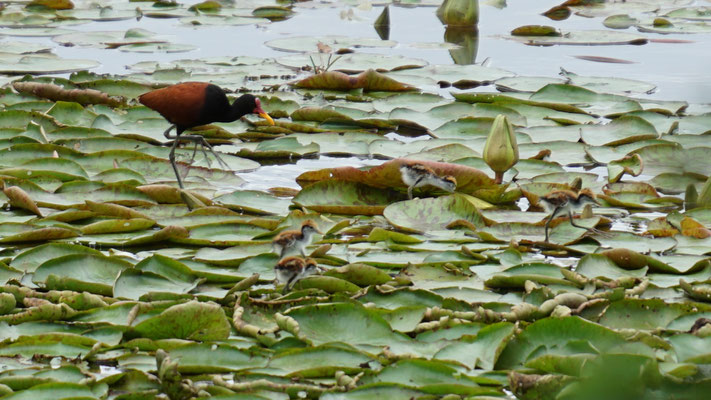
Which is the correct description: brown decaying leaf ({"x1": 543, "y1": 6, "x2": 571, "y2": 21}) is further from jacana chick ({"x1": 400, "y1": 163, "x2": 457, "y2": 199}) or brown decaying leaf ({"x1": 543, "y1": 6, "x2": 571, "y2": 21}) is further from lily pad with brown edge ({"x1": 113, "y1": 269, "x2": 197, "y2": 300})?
lily pad with brown edge ({"x1": 113, "y1": 269, "x2": 197, "y2": 300})

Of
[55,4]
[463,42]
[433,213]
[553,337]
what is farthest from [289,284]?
[55,4]

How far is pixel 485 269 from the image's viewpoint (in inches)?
154

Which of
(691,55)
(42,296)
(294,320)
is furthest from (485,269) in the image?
(691,55)

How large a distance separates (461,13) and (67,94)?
4.83 m

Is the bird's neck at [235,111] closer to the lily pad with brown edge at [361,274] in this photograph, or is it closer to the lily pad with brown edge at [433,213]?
the lily pad with brown edge at [433,213]

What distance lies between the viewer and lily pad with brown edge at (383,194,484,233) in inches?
179

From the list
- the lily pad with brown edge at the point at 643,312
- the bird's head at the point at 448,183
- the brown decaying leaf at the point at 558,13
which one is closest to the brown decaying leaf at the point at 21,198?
the bird's head at the point at 448,183

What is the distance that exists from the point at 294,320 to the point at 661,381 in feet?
4.10

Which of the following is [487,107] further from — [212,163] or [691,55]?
[691,55]

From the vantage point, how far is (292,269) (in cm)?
352

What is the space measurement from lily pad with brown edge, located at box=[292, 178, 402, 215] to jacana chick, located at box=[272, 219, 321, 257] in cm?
89

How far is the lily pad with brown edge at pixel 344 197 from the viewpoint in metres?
4.79

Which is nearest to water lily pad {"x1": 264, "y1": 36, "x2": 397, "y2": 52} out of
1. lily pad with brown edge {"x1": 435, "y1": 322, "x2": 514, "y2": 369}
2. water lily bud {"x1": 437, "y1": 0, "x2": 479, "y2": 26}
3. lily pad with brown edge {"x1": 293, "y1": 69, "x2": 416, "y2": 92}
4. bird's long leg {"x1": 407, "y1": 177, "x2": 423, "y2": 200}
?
water lily bud {"x1": 437, "y1": 0, "x2": 479, "y2": 26}

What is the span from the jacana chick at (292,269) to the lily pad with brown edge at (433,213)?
3.18 feet
